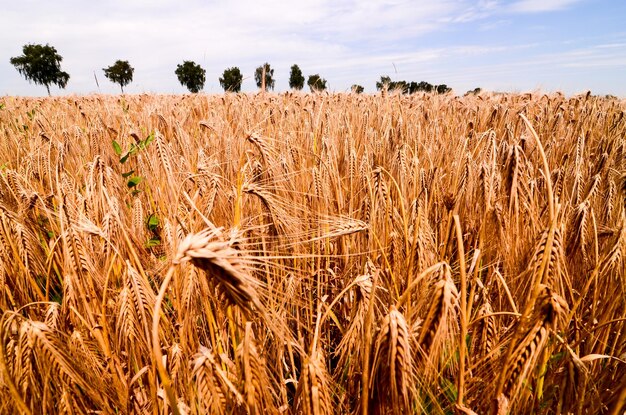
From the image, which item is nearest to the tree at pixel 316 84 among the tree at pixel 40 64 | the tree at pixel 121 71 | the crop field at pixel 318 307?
the crop field at pixel 318 307

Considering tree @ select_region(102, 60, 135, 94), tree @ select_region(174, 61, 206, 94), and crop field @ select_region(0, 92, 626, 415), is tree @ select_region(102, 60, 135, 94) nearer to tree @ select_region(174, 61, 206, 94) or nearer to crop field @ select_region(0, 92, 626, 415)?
tree @ select_region(174, 61, 206, 94)

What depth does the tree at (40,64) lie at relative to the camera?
44141 millimetres

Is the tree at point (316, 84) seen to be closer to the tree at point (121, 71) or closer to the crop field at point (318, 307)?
the crop field at point (318, 307)

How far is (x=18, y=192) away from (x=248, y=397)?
1763 millimetres

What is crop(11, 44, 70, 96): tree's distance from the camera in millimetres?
44141

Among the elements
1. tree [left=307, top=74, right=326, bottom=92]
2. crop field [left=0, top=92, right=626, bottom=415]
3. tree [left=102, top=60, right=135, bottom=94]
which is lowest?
crop field [left=0, top=92, right=626, bottom=415]

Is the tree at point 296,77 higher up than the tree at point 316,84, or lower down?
higher up

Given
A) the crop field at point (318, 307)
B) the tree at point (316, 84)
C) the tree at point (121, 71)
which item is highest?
the tree at point (121, 71)

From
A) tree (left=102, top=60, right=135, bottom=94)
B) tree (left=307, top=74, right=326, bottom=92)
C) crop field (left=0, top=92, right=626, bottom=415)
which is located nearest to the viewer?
crop field (left=0, top=92, right=626, bottom=415)

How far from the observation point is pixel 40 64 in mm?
44438

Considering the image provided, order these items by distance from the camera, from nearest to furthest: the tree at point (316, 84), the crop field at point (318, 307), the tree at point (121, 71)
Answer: the crop field at point (318, 307)
the tree at point (316, 84)
the tree at point (121, 71)

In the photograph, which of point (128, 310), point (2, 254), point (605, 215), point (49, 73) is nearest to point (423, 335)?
point (128, 310)

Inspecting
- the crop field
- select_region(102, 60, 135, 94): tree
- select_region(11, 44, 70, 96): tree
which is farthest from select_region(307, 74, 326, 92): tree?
select_region(11, 44, 70, 96): tree

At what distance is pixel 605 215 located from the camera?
1.58m
